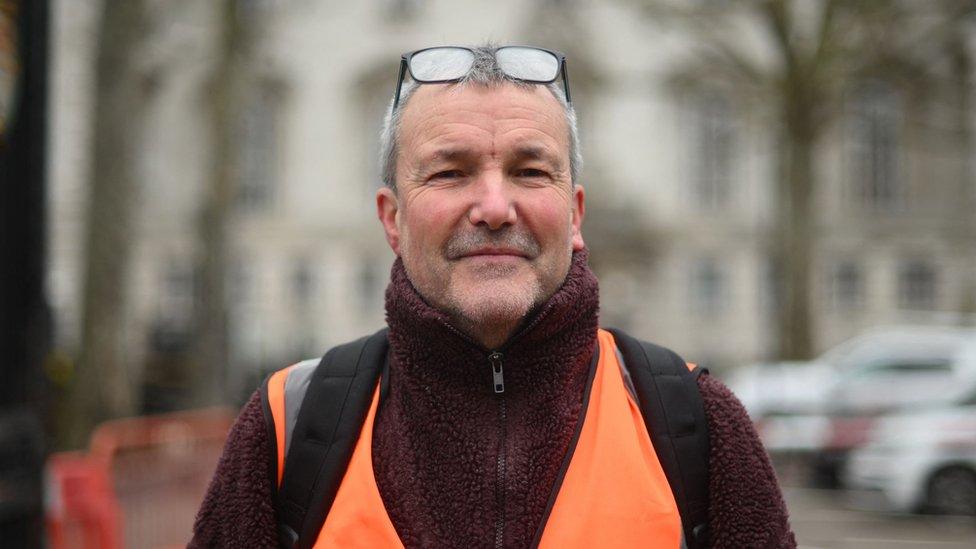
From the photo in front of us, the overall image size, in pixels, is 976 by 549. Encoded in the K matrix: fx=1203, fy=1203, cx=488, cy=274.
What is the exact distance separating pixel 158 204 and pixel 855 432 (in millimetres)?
30804

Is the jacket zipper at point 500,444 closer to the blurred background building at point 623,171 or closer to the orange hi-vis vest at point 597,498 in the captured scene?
the orange hi-vis vest at point 597,498

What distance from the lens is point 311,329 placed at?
128 feet

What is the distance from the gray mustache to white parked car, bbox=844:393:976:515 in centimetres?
1176

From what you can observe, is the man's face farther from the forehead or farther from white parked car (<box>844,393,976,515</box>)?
white parked car (<box>844,393,976,515</box>)

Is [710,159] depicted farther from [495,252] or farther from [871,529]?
[495,252]

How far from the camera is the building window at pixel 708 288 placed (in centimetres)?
3966

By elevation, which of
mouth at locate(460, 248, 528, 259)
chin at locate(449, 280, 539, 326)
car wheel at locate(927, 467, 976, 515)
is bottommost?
A: car wheel at locate(927, 467, 976, 515)

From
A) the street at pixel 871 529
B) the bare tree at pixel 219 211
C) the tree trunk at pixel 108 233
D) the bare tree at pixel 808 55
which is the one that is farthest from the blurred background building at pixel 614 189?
the street at pixel 871 529

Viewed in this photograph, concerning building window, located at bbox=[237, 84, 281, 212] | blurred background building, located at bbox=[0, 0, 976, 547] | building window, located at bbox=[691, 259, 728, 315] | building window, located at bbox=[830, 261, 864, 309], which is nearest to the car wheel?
blurred background building, located at bbox=[0, 0, 976, 547]

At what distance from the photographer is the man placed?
214 cm

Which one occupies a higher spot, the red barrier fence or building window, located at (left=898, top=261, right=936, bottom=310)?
building window, located at (left=898, top=261, right=936, bottom=310)

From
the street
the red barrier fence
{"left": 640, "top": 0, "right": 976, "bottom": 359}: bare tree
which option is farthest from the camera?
{"left": 640, "top": 0, "right": 976, "bottom": 359}: bare tree

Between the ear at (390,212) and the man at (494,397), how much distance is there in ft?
0.21

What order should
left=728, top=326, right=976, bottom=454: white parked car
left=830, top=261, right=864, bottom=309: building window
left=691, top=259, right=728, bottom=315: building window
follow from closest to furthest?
left=728, top=326, right=976, bottom=454: white parked car
left=691, top=259, right=728, bottom=315: building window
left=830, top=261, right=864, bottom=309: building window
